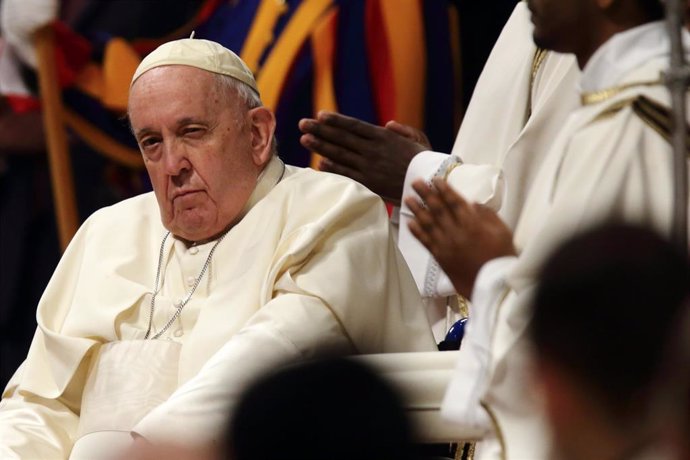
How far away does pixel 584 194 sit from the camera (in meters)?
3.38

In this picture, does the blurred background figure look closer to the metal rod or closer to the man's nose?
the metal rod

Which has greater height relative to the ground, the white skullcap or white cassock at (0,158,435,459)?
the white skullcap

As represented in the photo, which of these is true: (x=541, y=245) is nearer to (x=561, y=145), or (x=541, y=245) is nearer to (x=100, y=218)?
(x=561, y=145)

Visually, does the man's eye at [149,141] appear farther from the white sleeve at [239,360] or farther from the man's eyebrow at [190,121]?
the white sleeve at [239,360]

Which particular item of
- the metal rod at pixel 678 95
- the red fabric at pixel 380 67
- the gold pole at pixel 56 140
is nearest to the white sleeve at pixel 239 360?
the metal rod at pixel 678 95

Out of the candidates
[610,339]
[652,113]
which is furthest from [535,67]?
[610,339]

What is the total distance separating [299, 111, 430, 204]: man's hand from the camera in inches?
190

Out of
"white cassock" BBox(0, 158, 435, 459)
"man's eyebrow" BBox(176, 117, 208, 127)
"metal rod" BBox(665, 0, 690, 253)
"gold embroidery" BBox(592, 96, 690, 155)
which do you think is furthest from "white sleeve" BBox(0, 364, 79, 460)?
"metal rod" BBox(665, 0, 690, 253)

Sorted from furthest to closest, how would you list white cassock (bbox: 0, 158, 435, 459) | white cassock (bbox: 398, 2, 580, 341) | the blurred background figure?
white cassock (bbox: 398, 2, 580, 341) < white cassock (bbox: 0, 158, 435, 459) < the blurred background figure

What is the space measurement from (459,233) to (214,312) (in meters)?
1.01

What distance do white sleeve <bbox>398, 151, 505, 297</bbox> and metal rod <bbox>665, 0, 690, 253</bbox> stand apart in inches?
49.5

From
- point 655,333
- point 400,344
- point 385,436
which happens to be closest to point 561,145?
point 400,344

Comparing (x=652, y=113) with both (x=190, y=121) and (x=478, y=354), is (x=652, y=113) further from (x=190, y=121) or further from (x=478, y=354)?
(x=190, y=121)

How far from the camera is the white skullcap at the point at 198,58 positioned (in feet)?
14.5
